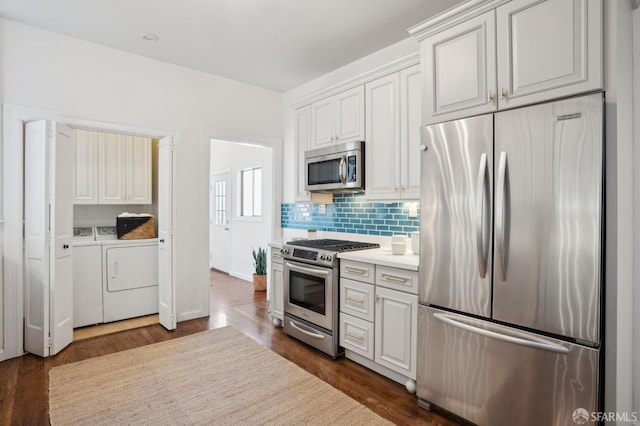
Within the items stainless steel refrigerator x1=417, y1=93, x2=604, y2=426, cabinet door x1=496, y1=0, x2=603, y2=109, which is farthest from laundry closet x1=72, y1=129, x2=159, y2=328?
cabinet door x1=496, y1=0, x2=603, y2=109

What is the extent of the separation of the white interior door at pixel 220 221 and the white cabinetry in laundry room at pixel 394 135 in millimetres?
4056

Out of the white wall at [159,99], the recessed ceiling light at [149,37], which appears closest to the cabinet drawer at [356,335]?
the white wall at [159,99]

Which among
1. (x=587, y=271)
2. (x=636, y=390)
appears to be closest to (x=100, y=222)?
A: (x=587, y=271)

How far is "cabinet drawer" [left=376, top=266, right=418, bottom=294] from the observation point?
239 centimetres

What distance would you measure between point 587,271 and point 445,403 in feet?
3.76

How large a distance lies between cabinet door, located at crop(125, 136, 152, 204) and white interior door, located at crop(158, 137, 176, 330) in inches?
30.7

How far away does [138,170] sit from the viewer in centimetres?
442

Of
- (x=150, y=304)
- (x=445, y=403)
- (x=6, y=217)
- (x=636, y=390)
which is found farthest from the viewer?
(x=150, y=304)

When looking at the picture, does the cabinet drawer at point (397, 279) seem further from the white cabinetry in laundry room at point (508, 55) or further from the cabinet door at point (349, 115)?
the cabinet door at point (349, 115)

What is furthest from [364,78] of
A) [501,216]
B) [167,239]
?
[167,239]

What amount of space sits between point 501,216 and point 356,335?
1.53 meters

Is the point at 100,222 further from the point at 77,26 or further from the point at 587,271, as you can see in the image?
the point at 587,271

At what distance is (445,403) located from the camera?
213 centimetres

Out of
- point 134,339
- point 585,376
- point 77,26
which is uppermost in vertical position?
point 77,26
